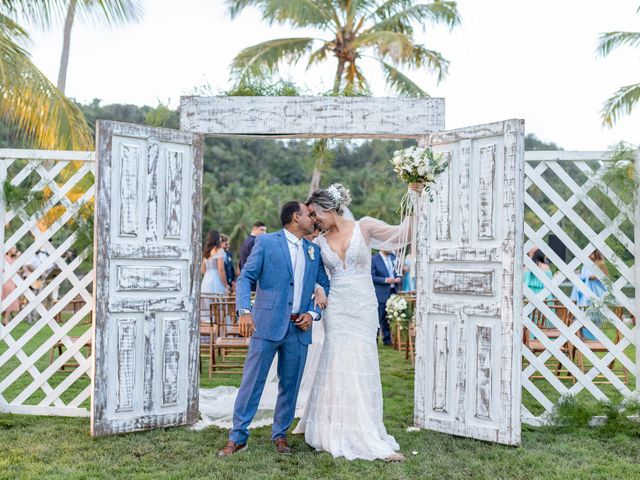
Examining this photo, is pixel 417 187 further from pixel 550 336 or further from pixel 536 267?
pixel 550 336

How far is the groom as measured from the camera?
13.4ft

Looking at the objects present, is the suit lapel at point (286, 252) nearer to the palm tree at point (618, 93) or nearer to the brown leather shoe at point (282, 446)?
the brown leather shoe at point (282, 446)

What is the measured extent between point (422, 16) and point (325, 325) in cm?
1238

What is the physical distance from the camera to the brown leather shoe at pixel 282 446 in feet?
13.6

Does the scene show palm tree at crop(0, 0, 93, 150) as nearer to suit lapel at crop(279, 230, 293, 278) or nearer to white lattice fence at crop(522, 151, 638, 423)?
suit lapel at crop(279, 230, 293, 278)

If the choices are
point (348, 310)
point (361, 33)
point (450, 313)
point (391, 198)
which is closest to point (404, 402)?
point (450, 313)

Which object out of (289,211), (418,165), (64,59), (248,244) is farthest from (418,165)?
(64,59)

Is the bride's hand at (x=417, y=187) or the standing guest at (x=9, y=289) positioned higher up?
the bride's hand at (x=417, y=187)

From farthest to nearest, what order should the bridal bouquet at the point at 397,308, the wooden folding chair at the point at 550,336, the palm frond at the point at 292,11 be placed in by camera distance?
the palm frond at the point at 292,11, the bridal bouquet at the point at 397,308, the wooden folding chair at the point at 550,336

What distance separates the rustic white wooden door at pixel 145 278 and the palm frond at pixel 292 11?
9845 mm

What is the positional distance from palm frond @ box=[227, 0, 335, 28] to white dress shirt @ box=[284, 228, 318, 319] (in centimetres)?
1068

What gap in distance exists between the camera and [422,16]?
15.2 m

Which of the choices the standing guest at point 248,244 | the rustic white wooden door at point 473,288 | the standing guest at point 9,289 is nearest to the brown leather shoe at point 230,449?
the rustic white wooden door at point 473,288

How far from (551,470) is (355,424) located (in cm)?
114
